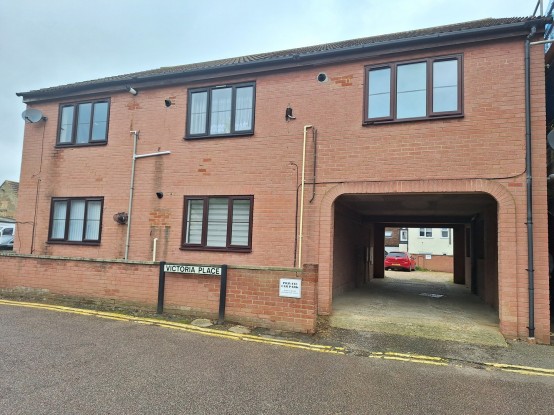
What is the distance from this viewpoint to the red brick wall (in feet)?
22.4

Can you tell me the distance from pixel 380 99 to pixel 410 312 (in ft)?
16.4

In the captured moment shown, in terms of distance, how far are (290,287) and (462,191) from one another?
4.03m

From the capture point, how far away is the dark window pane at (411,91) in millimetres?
8180

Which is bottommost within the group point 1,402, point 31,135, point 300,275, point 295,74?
point 1,402

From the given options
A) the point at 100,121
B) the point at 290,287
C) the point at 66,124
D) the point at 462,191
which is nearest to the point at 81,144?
the point at 100,121

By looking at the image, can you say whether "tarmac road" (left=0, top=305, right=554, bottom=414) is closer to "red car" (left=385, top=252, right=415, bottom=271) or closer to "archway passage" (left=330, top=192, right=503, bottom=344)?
"archway passage" (left=330, top=192, right=503, bottom=344)

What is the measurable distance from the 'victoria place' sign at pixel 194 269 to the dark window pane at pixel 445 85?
226 inches

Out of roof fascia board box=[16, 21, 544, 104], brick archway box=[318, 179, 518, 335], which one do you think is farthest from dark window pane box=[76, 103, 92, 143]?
brick archway box=[318, 179, 518, 335]

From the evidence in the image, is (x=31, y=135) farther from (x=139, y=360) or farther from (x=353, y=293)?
(x=353, y=293)

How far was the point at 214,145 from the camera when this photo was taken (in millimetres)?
9938

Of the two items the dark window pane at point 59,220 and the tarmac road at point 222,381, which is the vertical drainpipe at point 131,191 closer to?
the dark window pane at point 59,220

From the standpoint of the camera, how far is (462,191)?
25.0ft

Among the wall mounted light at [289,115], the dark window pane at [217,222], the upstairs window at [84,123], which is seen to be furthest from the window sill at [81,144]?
the wall mounted light at [289,115]

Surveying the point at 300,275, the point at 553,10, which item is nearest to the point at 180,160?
the point at 300,275
